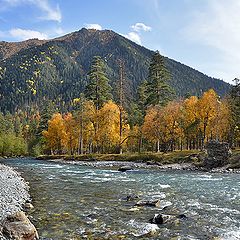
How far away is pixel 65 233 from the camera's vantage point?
13.5 metres

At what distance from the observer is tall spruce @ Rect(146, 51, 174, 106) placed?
72.4 meters

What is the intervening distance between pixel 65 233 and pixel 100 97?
60.2m

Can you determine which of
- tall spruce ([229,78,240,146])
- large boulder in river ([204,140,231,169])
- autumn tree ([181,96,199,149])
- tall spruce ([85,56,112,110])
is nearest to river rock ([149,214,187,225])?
large boulder in river ([204,140,231,169])

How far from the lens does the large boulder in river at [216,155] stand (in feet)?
153

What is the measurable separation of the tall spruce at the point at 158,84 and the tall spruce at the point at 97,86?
398 inches

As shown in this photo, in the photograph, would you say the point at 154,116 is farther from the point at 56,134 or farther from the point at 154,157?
the point at 56,134

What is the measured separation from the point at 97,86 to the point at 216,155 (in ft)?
116

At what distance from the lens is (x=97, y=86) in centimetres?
7375

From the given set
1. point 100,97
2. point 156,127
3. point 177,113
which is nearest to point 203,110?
point 177,113

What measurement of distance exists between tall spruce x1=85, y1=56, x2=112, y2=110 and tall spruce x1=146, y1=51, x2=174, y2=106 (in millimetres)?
10102

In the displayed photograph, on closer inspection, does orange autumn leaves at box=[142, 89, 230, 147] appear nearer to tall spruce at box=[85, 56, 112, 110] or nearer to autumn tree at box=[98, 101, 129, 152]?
autumn tree at box=[98, 101, 129, 152]

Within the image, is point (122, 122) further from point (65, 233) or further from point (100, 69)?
point (65, 233)

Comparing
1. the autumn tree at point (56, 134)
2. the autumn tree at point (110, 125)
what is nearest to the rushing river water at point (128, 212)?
the autumn tree at point (110, 125)

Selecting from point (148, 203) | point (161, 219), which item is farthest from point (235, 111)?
point (161, 219)
